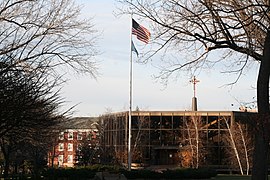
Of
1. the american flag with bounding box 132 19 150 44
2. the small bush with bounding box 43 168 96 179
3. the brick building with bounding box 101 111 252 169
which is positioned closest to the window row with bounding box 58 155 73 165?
the brick building with bounding box 101 111 252 169

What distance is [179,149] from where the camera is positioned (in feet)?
216

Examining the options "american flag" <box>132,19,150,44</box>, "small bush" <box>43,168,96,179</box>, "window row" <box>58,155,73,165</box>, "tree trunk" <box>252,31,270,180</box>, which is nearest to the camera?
"tree trunk" <box>252,31,270,180</box>

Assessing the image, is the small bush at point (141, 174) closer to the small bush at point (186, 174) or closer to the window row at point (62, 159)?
the small bush at point (186, 174)

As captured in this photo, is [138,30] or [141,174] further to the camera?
[138,30]

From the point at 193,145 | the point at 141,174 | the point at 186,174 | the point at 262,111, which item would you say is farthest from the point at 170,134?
the point at 262,111

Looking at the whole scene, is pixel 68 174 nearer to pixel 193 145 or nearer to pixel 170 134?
pixel 193 145

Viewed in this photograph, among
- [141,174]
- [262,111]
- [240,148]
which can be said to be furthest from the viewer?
[240,148]

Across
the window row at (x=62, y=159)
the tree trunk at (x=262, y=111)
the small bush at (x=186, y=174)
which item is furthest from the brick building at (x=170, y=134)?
the tree trunk at (x=262, y=111)

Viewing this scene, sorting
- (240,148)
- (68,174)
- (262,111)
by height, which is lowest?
(68,174)

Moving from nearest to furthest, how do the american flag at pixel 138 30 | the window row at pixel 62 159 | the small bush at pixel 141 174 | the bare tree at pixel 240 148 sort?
the small bush at pixel 141 174 < the american flag at pixel 138 30 < the bare tree at pixel 240 148 < the window row at pixel 62 159

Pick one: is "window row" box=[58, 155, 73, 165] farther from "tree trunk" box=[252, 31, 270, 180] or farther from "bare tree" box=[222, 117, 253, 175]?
"tree trunk" box=[252, 31, 270, 180]

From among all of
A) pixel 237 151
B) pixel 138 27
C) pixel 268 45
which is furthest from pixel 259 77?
pixel 237 151

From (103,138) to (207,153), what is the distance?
18.2m

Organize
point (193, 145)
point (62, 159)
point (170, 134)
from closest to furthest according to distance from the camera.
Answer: point (193, 145) < point (170, 134) < point (62, 159)
